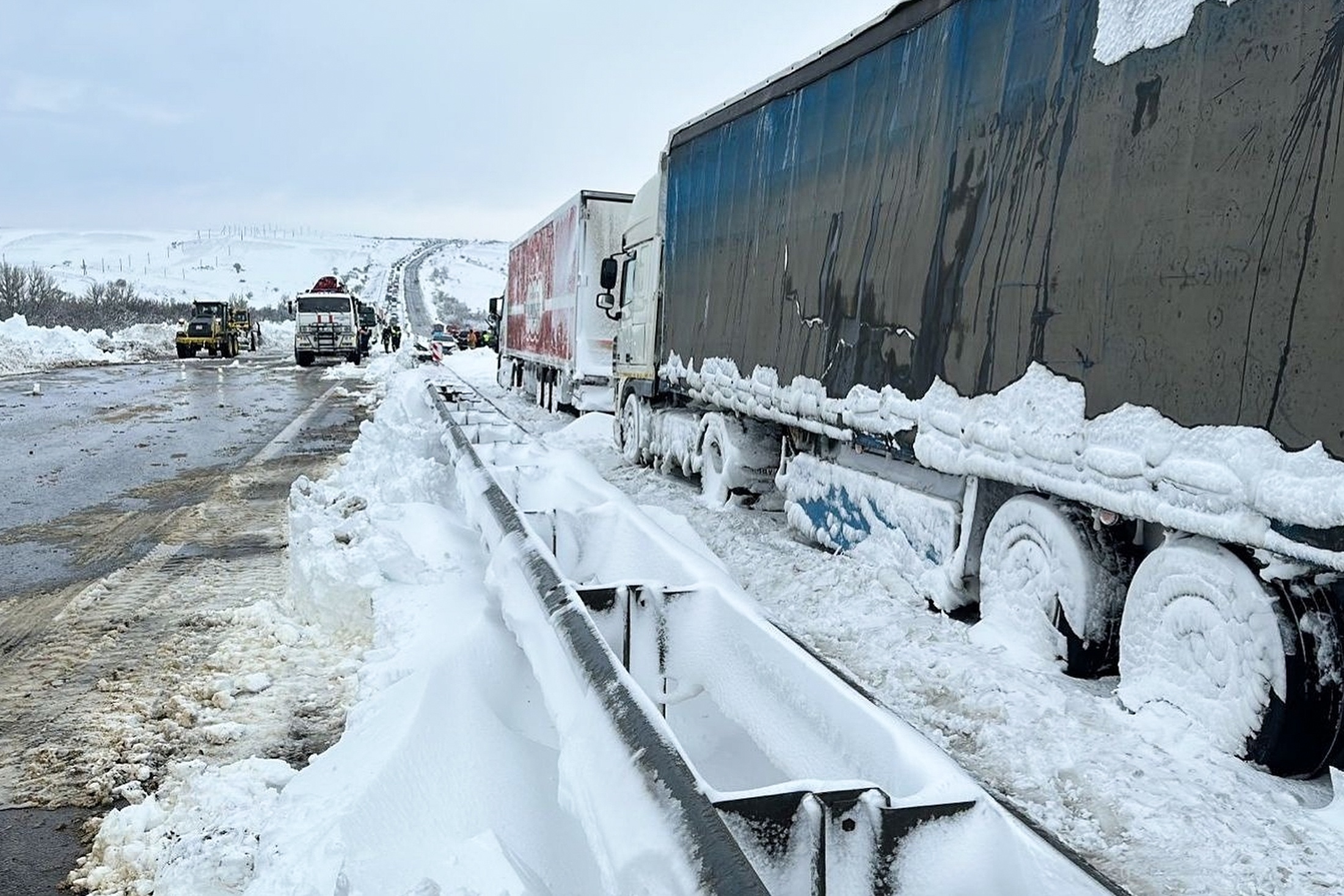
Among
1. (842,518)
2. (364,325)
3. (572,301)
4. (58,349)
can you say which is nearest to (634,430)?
(572,301)

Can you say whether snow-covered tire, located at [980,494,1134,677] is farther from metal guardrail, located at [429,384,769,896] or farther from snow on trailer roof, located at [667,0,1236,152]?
metal guardrail, located at [429,384,769,896]

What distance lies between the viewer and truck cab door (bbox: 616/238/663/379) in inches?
438

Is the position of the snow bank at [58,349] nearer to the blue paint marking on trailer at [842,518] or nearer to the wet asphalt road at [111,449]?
the wet asphalt road at [111,449]

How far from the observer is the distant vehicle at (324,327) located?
122 ft

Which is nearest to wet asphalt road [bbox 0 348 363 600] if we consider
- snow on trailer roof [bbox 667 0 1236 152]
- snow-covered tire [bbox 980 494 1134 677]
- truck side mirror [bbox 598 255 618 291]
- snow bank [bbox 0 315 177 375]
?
truck side mirror [bbox 598 255 618 291]

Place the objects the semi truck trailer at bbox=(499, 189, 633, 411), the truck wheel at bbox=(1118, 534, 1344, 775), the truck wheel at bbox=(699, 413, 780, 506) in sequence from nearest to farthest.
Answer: the truck wheel at bbox=(1118, 534, 1344, 775)
the truck wheel at bbox=(699, 413, 780, 506)
the semi truck trailer at bbox=(499, 189, 633, 411)

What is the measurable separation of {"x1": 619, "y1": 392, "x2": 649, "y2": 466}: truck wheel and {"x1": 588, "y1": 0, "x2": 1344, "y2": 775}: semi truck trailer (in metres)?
4.34

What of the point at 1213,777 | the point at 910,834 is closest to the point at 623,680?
the point at 910,834

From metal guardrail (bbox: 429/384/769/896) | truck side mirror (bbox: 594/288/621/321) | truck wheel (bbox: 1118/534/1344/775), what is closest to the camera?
metal guardrail (bbox: 429/384/769/896)

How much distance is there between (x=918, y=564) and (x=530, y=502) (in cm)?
297

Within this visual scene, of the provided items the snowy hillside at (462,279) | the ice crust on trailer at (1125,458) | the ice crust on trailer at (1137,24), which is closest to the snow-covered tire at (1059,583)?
the ice crust on trailer at (1125,458)

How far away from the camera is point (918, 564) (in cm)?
591

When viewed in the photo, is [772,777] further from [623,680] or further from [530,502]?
[530,502]

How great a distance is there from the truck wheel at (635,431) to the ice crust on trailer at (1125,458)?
18.7ft
